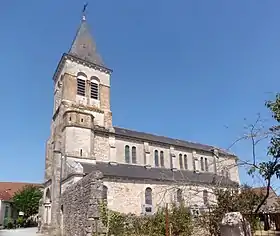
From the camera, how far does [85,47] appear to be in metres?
40.8

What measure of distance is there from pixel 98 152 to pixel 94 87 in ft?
31.7

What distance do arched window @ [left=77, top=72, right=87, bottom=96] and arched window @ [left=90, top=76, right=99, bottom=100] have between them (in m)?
1.03

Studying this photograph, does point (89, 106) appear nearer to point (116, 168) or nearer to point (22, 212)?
point (116, 168)

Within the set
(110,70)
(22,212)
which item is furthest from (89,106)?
(22,212)

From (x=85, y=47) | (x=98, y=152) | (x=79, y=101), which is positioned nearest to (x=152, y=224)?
(x=98, y=152)

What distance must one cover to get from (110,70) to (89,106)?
7.29 meters

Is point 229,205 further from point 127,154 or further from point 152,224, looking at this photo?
point 127,154

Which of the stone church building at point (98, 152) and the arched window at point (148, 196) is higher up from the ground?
the stone church building at point (98, 152)

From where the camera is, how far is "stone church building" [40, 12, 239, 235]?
92.1ft

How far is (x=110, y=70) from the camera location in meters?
39.8

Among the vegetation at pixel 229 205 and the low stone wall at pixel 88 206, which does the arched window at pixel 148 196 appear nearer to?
the low stone wall at pixel 88 206

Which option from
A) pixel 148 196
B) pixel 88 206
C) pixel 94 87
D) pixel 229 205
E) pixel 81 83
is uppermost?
pixel 81 83

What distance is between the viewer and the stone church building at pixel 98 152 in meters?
28.1

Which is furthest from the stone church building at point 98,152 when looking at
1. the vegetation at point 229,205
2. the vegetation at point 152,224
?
the vegetation at point 229,205
